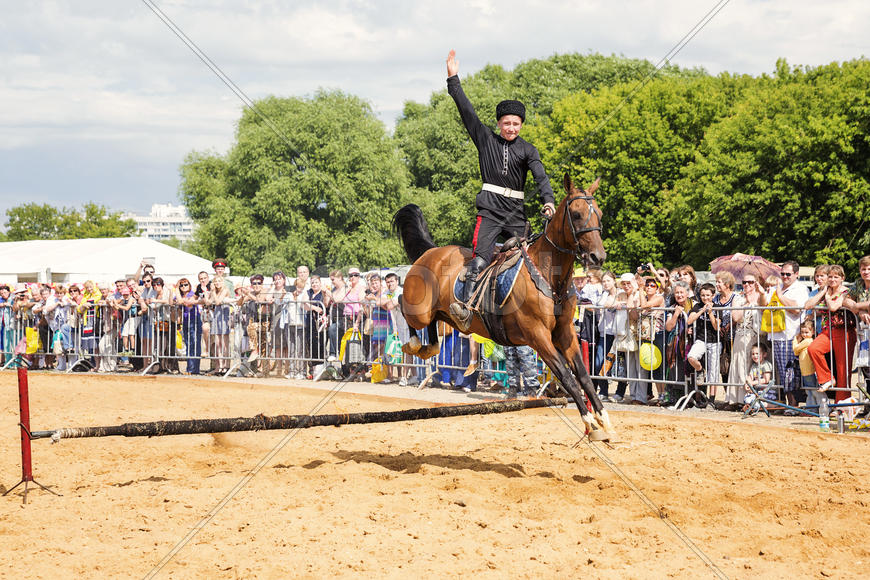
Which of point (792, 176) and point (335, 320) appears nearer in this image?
point (335, 320)

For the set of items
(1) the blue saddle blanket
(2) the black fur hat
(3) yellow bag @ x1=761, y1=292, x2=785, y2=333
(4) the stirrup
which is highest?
(2) the black fur hat

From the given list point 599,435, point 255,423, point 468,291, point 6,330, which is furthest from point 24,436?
point 6,330

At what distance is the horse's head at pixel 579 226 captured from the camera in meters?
7.19

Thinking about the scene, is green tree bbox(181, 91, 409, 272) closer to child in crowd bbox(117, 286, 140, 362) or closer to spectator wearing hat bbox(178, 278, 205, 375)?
child in crowd bbox(117, 286, 140, 362)

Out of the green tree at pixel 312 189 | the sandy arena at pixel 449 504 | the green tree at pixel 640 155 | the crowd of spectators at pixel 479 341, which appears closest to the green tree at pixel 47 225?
the green tree at pixel 312 189

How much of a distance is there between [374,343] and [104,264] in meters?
26.5

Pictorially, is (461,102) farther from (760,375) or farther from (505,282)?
(760,375)

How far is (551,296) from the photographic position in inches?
310

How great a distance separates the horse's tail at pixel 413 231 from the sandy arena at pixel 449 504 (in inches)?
89.0

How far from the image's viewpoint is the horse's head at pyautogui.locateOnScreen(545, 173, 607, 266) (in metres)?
7.19

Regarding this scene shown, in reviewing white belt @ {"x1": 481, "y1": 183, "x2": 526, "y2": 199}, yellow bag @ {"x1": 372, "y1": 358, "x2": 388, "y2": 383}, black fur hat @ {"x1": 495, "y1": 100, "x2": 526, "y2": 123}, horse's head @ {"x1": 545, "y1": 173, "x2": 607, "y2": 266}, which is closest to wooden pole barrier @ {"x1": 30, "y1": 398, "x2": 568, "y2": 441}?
horse's head @ {"x1": 545, "y1": 173, "x2": 607, "y2": 266}

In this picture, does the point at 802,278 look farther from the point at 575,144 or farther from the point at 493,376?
the point at 493,376

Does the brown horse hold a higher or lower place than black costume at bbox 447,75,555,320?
lower

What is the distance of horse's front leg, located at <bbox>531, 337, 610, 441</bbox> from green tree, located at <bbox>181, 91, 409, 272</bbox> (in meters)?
38.5
